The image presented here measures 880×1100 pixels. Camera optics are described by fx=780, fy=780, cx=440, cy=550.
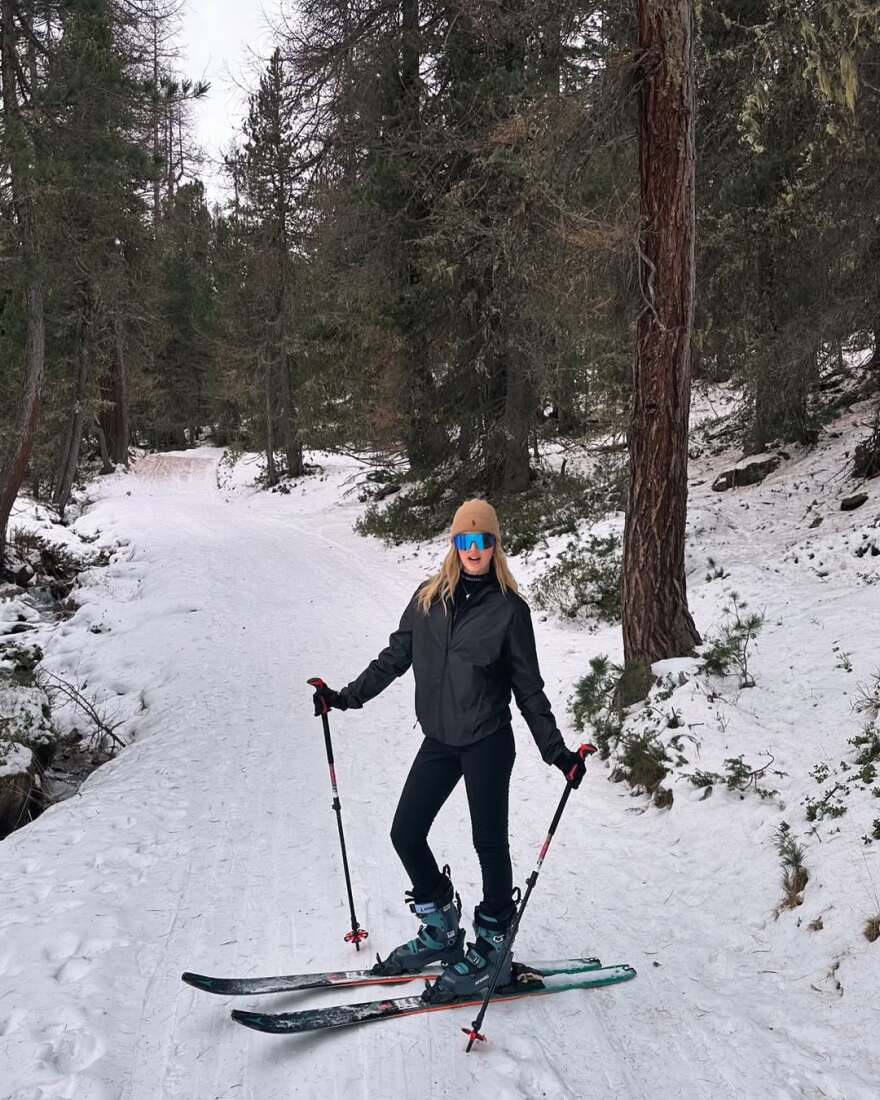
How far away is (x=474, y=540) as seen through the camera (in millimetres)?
3646

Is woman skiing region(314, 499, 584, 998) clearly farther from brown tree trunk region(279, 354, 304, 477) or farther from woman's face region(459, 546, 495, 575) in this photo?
brown tree trunk region(279, 354, 304, 477)

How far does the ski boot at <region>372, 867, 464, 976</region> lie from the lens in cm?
389

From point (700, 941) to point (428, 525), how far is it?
1340cm

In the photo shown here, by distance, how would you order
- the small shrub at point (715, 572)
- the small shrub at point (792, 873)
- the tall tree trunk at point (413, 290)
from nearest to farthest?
1. the small shrub at point (792, 873)
2. the small shrub at point (715, 572)
3. the tall tree trunk at point (413, 290)

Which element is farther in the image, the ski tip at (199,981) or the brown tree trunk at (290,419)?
the brown tree trunk at (290,419)

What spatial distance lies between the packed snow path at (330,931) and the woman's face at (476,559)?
6.88 ft

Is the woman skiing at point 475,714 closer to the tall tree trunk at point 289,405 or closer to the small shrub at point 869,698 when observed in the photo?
the small shrub at point 869,698

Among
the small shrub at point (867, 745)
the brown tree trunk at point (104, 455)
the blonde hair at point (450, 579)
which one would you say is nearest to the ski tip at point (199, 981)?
the blonde hair at point (450, 579)

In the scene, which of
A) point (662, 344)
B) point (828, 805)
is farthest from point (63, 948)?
point (662, 344)

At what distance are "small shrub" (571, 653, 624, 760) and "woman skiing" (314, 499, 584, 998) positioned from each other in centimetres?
312

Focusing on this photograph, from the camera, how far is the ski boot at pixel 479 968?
3703 millimetres

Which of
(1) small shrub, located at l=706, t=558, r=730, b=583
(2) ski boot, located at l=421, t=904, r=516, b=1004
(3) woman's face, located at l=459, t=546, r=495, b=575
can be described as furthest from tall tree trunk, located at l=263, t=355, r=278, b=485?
(2) ski boot, located at l=421, t=904, r=516, b=1004

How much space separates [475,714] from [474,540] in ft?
2.65

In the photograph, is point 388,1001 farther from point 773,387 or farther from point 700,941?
point 773,387
